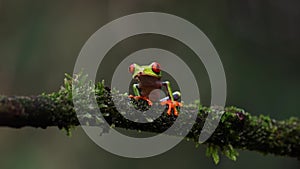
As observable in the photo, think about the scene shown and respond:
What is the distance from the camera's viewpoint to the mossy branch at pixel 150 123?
224cm

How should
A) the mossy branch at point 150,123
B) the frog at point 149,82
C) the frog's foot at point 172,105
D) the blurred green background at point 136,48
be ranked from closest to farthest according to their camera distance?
the mossy branch at point 150,123 → the frog's foot at point 172,105 → the frog at point 149,82 → the blurred green background at point 136,48

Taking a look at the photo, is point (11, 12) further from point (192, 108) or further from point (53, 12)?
point (192, 108)

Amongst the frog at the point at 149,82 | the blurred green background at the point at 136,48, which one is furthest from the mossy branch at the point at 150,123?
the blurred green background at the point at 136,48

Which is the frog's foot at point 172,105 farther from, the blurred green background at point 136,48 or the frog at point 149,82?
the blurred green background at point 136,48

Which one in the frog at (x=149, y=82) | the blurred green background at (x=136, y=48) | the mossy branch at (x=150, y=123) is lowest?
the mossy branch at (x=150, y=123)

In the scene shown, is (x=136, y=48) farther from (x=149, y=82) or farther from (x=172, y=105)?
(x=172, y=105)

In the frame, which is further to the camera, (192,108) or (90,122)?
(192,108)

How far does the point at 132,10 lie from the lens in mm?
9836

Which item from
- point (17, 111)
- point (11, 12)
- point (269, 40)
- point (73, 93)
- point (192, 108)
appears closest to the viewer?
point (17, 111)

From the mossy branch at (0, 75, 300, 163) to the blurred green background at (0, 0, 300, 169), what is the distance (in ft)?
15.7

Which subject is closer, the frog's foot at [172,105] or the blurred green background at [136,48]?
the frog's foot at [172,105]

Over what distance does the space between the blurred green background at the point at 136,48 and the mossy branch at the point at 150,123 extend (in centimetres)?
480

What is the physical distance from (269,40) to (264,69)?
61 cm

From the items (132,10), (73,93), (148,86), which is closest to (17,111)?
(73,93)
